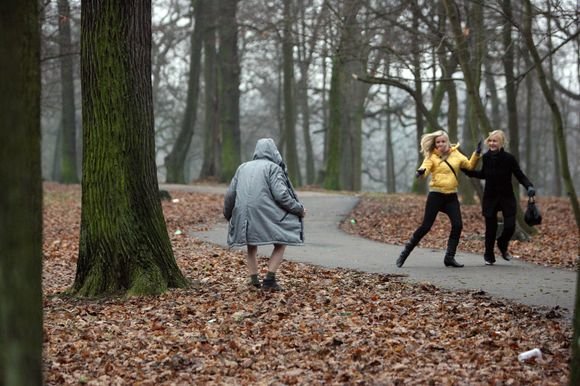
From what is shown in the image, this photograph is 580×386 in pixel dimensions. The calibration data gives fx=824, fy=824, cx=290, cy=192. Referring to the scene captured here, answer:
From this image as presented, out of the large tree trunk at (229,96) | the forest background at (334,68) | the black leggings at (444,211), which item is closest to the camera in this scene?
the black leggings at (444,211)

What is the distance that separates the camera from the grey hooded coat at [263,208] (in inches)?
351

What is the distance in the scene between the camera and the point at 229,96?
35094 millimetres

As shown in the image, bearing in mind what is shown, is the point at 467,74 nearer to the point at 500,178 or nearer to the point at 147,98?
the point at 500,178

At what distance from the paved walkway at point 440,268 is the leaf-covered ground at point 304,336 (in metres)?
0.51

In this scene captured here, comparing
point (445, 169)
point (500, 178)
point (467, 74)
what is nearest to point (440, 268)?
point (445, 169)

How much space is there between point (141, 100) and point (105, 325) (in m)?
2.53

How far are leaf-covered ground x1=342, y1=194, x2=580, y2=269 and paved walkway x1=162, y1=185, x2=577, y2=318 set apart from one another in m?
0.99

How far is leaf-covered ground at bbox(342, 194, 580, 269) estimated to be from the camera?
14523mm

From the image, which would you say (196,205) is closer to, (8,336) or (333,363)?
(333,363)

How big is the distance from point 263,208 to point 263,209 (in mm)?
11

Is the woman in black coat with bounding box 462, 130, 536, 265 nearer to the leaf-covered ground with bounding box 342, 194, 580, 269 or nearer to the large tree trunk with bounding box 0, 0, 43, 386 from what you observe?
the leaf-covered ground with bounding box 342, 194, 580, 269

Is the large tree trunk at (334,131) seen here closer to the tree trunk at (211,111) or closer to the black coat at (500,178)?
the tree trunk at (211,111)

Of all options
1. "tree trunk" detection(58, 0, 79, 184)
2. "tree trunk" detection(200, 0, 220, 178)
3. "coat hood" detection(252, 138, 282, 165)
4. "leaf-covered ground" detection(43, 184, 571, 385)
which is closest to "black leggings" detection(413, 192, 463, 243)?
"leaf-covered ground" detection(43, 184, 571, 385)

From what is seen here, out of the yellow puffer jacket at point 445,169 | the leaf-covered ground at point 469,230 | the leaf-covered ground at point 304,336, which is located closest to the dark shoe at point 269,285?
the leaf-covered ground at point 304,336
